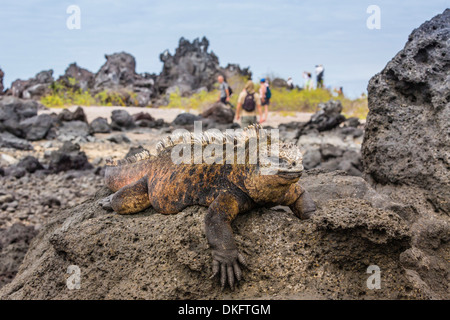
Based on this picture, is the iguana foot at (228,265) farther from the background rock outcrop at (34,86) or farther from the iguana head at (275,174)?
the background rock outcrop at (34,86)

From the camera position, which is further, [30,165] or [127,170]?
[30,165]

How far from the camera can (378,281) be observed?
285cm

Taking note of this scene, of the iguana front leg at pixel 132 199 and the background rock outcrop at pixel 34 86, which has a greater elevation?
the background rock outcrop at pixel 34 86

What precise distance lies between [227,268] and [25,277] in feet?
6.09

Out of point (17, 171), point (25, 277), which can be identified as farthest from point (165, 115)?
point (25, 277)

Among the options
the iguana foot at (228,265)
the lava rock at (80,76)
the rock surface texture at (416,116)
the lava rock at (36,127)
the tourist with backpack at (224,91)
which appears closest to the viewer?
the iguana foot at (228,265)

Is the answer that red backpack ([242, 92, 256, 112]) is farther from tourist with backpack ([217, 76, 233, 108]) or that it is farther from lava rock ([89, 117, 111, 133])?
tourist with backpack ([217, 76, 233, 108])

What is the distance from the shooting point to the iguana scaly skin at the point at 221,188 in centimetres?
290

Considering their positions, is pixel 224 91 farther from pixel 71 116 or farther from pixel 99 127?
pixel 71 116

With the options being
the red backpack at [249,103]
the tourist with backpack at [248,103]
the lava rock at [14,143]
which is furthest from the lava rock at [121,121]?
the red backpack at [249,103]

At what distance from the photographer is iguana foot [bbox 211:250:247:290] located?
2.82 meters

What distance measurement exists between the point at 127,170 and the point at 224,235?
69.9 inches

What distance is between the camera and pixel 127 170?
432cm

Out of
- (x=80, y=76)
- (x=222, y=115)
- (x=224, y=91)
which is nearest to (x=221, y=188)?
(x=222, y=115)
